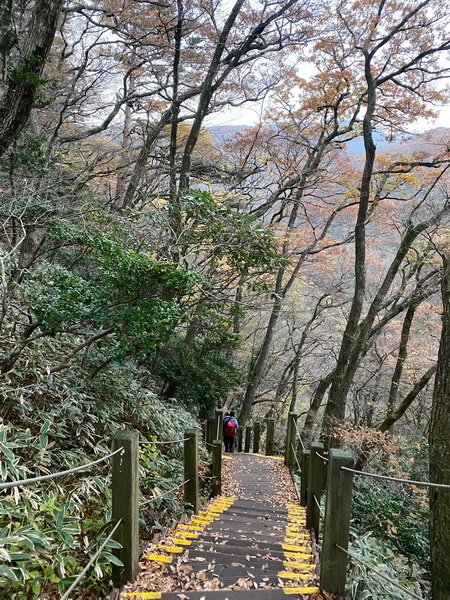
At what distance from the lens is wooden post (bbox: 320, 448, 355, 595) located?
2.52 meters

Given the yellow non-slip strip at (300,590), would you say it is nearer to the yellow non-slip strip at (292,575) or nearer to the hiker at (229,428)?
the yellow non-slip strip at (292,575)

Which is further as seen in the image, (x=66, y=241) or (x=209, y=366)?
(x=209, y=366)

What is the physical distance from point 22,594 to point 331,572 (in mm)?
1814

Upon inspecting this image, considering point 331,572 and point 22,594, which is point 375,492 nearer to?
point 331,572

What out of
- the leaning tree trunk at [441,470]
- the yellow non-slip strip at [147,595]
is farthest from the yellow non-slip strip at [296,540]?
the yellow non-slip strip at [147,595]

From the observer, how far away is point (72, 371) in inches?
199

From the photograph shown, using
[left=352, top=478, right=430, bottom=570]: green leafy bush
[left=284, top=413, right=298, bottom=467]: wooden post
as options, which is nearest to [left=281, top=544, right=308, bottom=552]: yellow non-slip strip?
[left=352, top=478, right=430, bottom=570]: green leafy bush

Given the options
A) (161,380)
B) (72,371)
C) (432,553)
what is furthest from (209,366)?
(432,553)

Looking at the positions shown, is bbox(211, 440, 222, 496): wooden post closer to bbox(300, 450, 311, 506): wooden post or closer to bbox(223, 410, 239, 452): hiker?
bbox(300, 450, 311, 506): wooden post

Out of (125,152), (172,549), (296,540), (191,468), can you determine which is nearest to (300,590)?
(172,549)

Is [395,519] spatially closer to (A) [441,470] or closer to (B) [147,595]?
(A) [441,470]

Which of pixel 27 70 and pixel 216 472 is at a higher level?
pixel 27 70

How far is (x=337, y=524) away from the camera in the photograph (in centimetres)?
253

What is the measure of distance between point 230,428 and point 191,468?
6846mm
